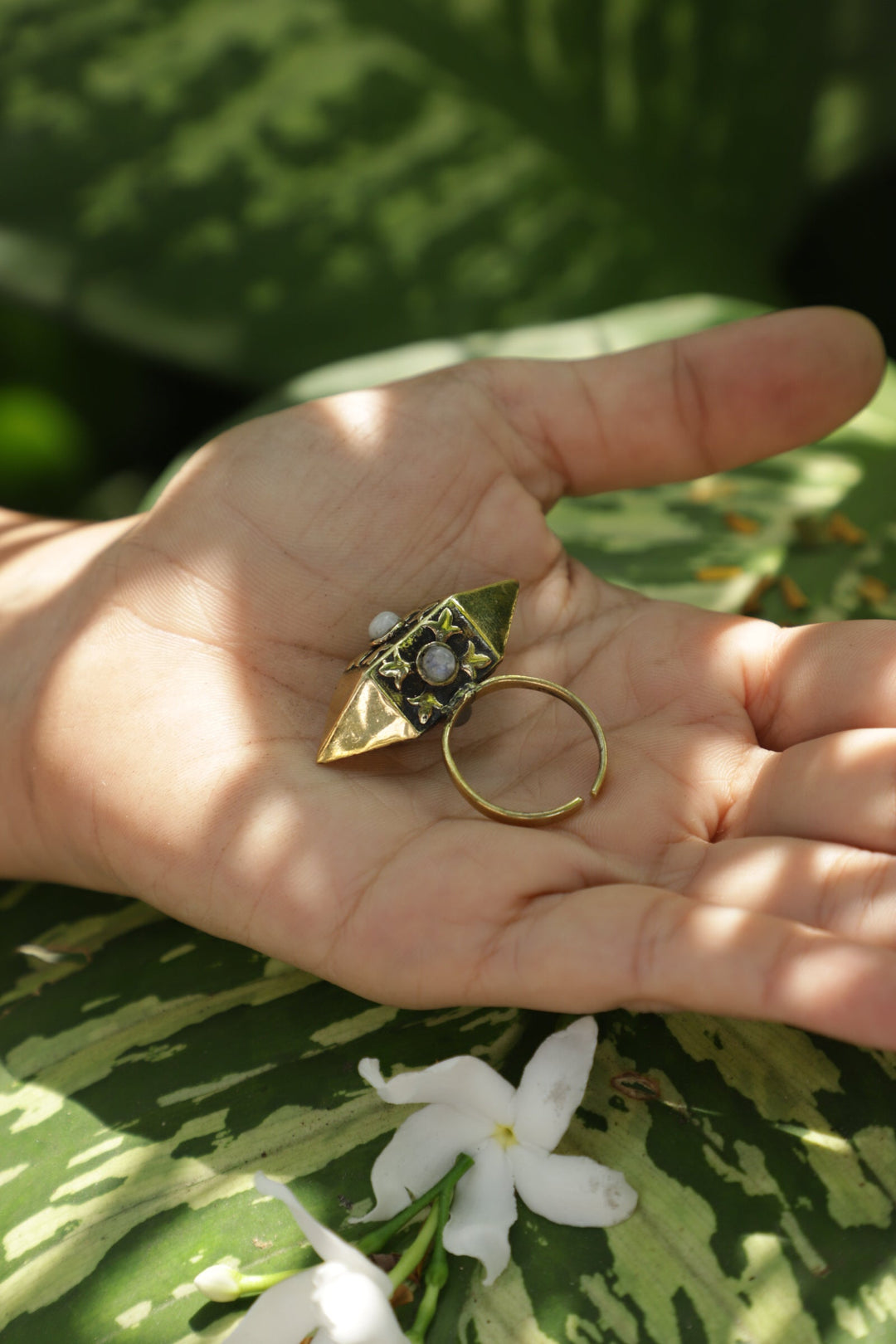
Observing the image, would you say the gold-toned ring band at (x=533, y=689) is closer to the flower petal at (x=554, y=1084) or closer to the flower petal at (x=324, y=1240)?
the flower petal at (x=554, y=1084)

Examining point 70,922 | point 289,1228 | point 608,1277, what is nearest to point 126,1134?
point 289,1228

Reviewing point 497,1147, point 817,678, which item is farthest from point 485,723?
point 497,1147

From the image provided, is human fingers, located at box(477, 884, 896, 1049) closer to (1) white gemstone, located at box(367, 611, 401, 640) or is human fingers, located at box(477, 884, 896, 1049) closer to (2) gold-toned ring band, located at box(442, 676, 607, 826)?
(2) gold-toned ring band, located at box(442, 676, 607, 826)

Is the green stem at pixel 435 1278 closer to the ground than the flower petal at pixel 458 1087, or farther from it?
closer to the ground

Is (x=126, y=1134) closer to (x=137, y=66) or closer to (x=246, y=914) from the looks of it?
(x=246, y=914)

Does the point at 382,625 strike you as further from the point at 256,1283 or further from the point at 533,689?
the point at 256,1283

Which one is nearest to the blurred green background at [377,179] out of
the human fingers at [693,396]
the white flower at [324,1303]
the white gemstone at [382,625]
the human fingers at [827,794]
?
the human fingers at [693,396]

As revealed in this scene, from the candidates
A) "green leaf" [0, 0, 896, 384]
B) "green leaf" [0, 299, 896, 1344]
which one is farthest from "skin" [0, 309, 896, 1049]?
"green leaf" [0, 0, 896, 384]
